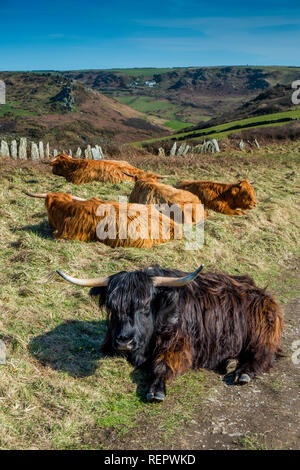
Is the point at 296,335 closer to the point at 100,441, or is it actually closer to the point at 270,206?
the point at 100,441

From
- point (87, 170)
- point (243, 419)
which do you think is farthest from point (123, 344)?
point (87, 170)

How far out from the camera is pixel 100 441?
335 cm

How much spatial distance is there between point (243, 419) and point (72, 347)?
1.82m

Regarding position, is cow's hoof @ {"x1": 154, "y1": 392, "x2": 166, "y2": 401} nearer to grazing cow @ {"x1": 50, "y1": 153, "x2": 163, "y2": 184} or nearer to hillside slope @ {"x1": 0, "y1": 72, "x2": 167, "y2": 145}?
grazing cow @ {"x1": 50, "y1": 153, "x2": 163, "y2": 184}

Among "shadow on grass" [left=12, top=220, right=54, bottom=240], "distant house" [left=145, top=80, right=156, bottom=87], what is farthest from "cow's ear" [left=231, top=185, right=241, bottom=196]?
"distant house" [left=145, top=80, right=156, bottom=87]

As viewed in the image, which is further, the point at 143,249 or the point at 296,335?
the point at 143,249

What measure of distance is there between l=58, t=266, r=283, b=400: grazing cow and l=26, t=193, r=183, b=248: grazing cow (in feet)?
8.74

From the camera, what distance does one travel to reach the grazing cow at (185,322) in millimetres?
3998

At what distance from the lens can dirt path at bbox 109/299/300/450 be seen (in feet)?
11.1

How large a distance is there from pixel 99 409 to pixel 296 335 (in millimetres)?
2753

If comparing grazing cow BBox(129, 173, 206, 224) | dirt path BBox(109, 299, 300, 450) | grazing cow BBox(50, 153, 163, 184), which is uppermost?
grazing cow BBox(50, 153, 163, 184)

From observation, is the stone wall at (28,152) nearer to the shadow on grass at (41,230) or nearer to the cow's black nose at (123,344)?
the shadow on grass at (41,230)

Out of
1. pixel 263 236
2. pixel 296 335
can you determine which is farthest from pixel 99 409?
pixel 263 236

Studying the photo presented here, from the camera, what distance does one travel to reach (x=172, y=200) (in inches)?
358
